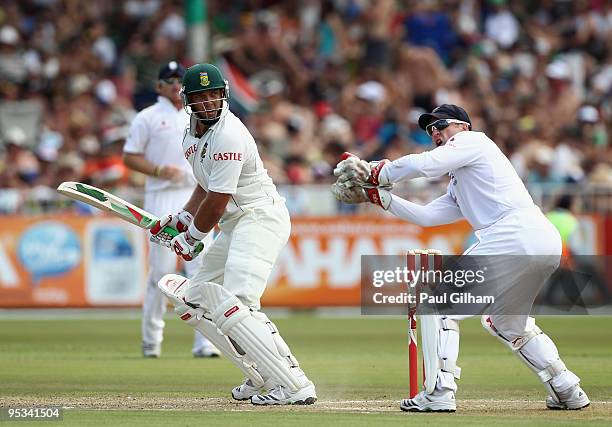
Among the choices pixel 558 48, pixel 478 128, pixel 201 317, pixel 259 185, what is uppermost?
pixel 558 48

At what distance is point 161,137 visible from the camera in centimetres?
1284

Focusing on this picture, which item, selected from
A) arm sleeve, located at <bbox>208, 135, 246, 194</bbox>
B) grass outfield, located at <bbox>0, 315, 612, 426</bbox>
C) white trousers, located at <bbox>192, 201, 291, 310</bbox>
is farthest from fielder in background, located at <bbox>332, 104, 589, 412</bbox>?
arm sleeve, located at <bbox>208, 135, 246, 194</bbox>

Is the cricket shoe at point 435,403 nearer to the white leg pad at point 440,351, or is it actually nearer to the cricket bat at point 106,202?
the white leg pad at point 440,351

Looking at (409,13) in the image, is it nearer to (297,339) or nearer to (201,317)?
(297,339)

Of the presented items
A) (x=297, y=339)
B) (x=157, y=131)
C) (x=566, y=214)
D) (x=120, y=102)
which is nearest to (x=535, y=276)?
(x=157, y=131)

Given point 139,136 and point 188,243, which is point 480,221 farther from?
point 139,136

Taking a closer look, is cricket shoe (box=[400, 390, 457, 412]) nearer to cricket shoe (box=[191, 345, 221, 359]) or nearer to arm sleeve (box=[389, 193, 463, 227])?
arm sleeve (box=[389, 193, 463, 227])

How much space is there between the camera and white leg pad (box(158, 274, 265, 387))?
30.5 ft

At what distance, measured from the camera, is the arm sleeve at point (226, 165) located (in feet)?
29.0

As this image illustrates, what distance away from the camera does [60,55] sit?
23.5m

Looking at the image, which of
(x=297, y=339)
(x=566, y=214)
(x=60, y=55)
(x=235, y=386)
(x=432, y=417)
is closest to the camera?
(x=432, y=417)

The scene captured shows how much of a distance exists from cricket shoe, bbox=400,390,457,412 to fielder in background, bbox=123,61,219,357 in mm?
4390

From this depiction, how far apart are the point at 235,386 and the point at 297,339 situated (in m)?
4.36

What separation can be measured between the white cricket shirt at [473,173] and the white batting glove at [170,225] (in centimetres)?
149
